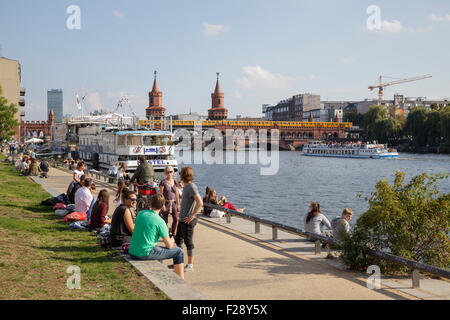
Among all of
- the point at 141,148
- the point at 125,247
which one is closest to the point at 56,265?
the point at 125,247

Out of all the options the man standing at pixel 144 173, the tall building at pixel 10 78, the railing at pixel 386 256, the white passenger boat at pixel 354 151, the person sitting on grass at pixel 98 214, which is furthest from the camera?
the white passenger boat at pixel 354 151

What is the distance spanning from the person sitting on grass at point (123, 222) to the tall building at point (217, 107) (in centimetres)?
16158

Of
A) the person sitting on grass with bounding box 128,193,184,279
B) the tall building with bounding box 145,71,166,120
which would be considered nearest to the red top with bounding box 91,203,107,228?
the person sitting on grass with bounding box 128,193,184,279

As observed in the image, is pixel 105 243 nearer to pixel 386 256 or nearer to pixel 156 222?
pixel 156 222

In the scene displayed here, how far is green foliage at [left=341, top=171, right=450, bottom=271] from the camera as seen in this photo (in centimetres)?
850

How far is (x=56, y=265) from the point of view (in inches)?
284

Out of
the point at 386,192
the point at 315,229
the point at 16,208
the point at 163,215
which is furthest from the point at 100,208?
the point at 386,192

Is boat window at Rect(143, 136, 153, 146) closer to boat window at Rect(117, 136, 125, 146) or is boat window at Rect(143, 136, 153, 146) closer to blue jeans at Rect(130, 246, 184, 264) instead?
boat window at Rect(117, 136, 125, 146)

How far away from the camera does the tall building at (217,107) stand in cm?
16925

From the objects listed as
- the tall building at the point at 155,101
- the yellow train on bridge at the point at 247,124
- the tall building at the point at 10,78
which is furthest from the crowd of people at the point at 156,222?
the tall building at the point at 155,101

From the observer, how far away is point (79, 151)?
4472 centimetres

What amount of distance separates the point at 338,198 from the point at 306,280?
91.2 ft

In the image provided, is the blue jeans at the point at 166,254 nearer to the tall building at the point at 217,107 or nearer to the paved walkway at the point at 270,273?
the paved walkway at the point at 270,273
